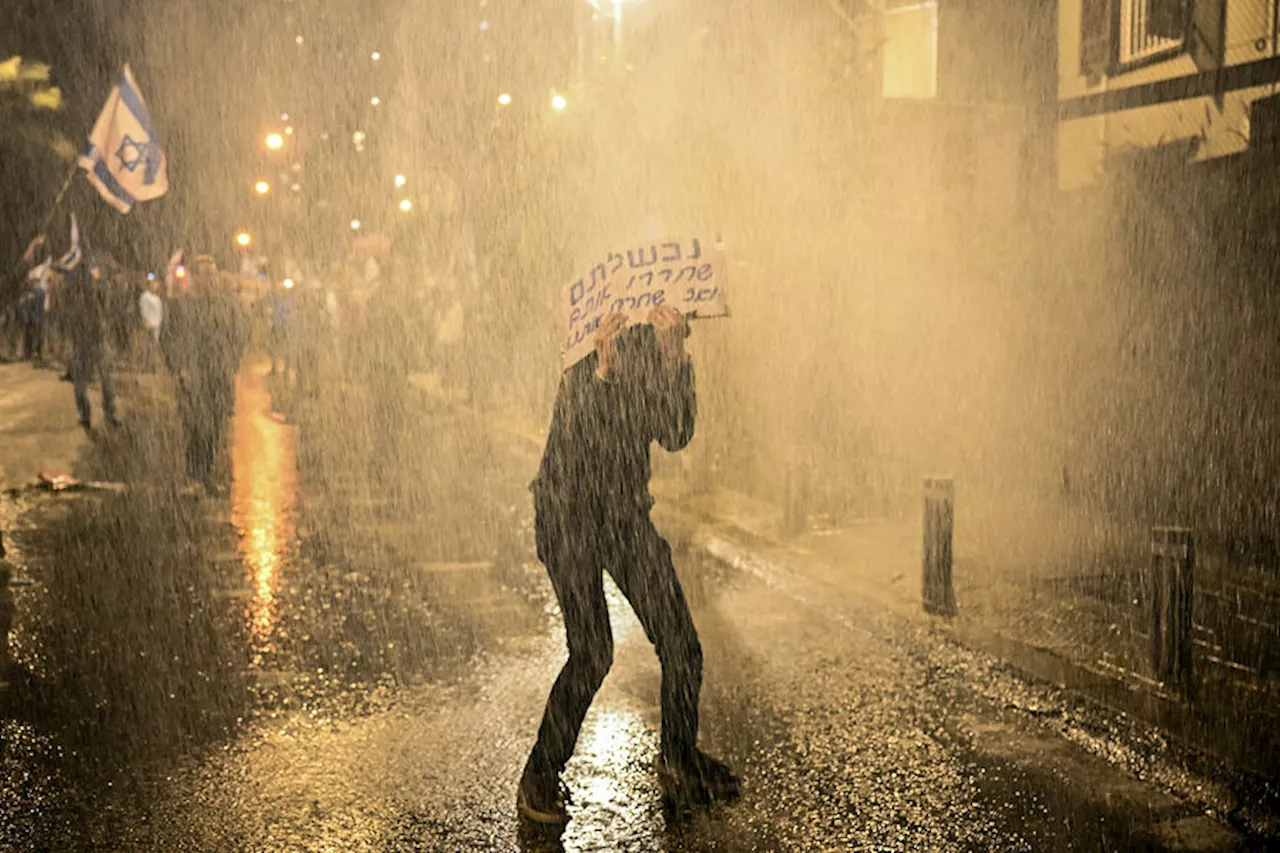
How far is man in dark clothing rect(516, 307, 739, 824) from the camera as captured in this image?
5055 mm

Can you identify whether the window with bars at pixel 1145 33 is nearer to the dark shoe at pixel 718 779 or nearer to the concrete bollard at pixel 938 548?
the concrete bollard at pixel 938 548

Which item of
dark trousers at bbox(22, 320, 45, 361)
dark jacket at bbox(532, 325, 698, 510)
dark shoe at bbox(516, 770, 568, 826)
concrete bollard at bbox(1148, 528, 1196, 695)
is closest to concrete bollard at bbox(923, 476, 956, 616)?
concrete bollard at bbox(1148, 528, 1196, 695)

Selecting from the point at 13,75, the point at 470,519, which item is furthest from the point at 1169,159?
the point at 13,75

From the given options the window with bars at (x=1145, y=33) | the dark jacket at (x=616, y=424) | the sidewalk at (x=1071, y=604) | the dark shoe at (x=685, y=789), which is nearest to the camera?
the dark jacket at (x=616, y=424)

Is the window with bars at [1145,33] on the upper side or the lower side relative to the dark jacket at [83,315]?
upper

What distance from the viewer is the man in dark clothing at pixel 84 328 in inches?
692

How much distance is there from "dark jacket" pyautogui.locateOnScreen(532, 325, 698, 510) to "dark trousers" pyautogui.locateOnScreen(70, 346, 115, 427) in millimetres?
14587

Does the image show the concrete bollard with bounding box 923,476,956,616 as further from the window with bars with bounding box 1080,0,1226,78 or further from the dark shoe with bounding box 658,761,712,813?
the window with bars with bounding box 1080,0,1226,78

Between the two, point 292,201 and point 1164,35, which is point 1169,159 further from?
point 292,201

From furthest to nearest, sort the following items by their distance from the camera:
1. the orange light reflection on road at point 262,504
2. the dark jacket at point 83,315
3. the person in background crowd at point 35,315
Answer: the person in background crowd at point 35,315, the dark jacket at point 83,315, the orange light reflection on road at point 262,504

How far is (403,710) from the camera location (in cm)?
638

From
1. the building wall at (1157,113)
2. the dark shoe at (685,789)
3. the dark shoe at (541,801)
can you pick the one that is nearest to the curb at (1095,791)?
the dark shoe at (685,789)

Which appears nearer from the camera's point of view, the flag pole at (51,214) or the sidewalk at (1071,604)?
the sidewalk at (1071,604)

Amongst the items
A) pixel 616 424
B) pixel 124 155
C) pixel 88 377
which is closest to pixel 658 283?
pixel 616 424
